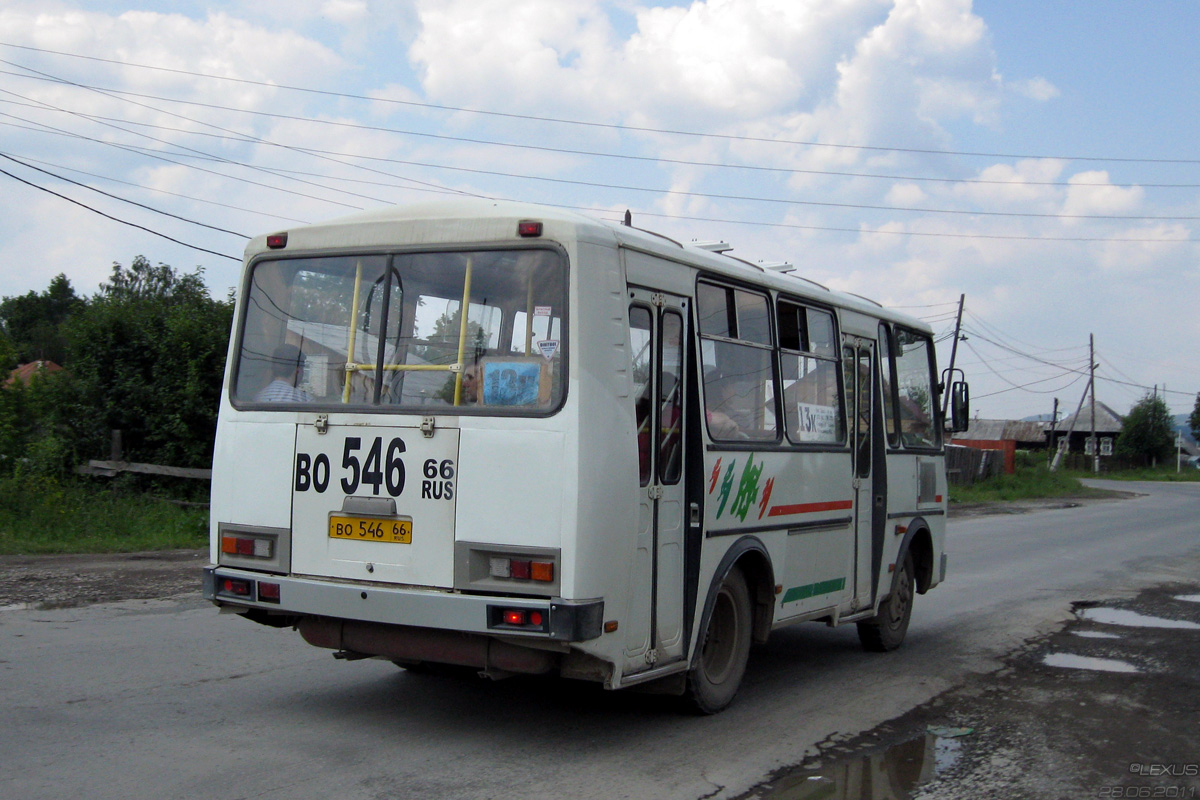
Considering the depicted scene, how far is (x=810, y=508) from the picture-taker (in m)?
7.66

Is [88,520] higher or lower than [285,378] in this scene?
lower

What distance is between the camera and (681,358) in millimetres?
6285

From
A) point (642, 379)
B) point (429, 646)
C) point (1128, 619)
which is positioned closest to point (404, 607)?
point (429, 646)

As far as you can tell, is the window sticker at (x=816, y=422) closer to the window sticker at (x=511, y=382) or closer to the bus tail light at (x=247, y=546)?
the window sticker at (x=511, y=382)

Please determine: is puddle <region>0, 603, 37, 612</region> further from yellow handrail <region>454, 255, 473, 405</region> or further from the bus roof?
yellow handrail <region>454, 255, 473, 405</region>

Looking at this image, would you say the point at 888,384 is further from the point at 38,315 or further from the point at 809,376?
the point at 38,315

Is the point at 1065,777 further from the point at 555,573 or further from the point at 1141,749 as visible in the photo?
the point at 555,573

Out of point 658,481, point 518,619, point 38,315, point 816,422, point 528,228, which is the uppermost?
point 38,315

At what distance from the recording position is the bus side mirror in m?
10.1

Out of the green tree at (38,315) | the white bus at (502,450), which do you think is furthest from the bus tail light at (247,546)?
the green tree at (38,315)

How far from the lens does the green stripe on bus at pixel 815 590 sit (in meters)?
7.41

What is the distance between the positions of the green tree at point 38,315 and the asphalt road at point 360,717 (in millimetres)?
78543

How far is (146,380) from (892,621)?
42.7 feet

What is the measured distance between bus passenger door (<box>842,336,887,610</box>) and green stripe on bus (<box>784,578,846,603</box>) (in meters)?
0.33
